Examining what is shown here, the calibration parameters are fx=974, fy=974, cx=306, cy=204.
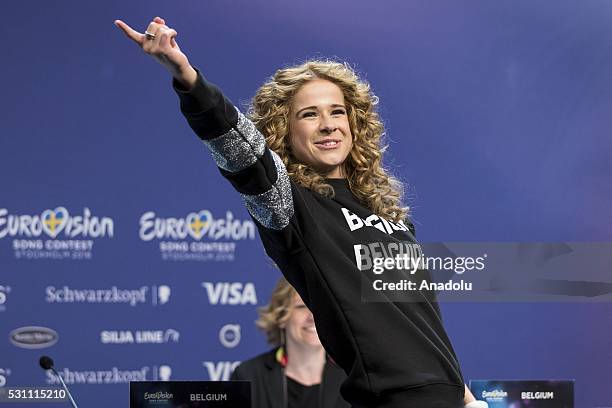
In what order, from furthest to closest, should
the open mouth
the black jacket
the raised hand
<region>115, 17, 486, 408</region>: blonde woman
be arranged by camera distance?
1. the black jacket
2. the open mouth
3. <region>115, 17, 486, 408</region>: blonde woman
4. the raised hand

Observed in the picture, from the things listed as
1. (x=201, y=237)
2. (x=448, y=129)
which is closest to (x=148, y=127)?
(x=201, y=237)

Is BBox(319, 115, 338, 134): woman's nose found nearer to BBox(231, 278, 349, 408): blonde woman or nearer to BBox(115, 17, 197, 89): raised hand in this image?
BBox(115, 17, 197, 89): raised hand

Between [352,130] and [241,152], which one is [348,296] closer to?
[241,152]

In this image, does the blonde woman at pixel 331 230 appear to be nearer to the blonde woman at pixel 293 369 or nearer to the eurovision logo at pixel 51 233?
the blonde woman at pixel 293 369

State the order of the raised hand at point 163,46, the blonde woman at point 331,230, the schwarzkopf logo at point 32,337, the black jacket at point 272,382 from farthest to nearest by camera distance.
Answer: the schwarzkopf logo at point 32,337, the black jacket at point 272,382, the blonde woman at point 331,230, the raised hand at point 163,46

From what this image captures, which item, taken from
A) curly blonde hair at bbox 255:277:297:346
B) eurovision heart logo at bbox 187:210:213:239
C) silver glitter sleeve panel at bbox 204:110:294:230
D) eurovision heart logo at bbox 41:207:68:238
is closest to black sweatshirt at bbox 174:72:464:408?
silver glitter sleeve panel at bbox 204:110:294:230

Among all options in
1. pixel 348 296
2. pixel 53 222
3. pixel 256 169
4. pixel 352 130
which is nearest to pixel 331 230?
pixel 348 296

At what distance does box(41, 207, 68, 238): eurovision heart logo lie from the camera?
4.23 m

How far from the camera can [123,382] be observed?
13.9ft

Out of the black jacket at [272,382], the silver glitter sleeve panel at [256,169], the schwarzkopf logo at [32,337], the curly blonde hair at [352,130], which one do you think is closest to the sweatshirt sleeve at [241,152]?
the silver glitter sleeve panel at [256,169]

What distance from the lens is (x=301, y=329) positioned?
142 inches

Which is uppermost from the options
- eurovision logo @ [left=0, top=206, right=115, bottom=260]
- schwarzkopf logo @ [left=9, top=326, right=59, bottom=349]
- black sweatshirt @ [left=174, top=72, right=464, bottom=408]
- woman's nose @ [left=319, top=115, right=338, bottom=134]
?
eurovision logo @ [left=0, top=206, right=115, bottom=260]

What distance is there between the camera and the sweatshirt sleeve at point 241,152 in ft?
6.04

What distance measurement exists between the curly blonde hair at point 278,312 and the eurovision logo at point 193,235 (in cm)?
62
